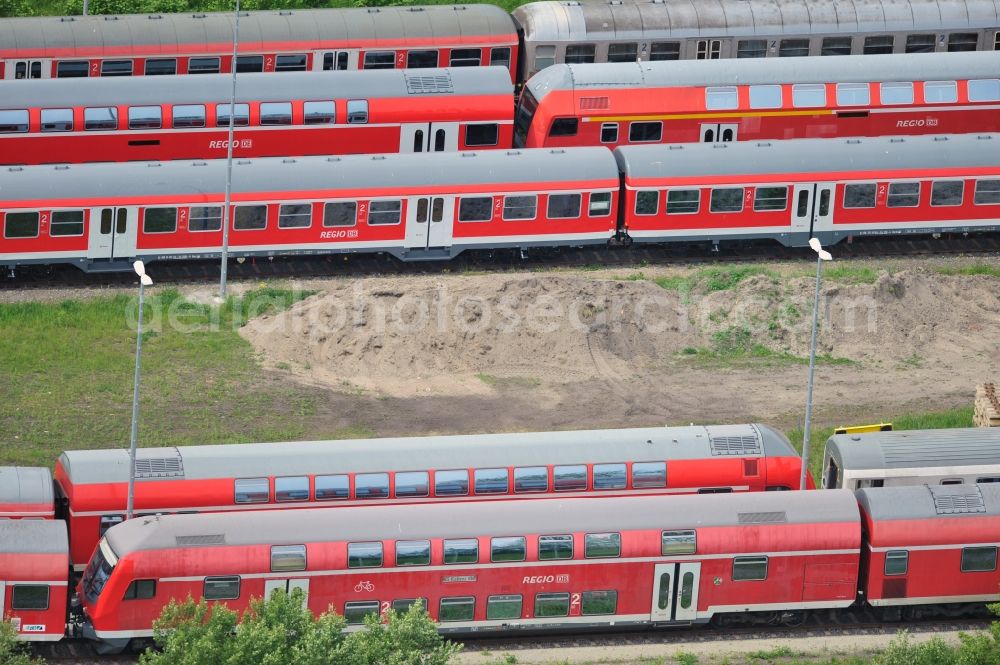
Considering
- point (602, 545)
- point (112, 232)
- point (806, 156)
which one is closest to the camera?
point (602, 545)

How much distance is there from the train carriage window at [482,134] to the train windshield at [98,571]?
29.0 metres

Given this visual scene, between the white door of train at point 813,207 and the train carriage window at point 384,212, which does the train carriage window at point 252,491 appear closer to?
the train carriage window at point 384,212

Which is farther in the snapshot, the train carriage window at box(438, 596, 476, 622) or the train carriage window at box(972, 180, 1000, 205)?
the train carriage window at box(972, 180, 1000, 205)

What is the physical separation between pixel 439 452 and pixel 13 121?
25881 mm

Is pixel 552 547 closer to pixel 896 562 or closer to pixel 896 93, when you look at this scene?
pixel 896 562

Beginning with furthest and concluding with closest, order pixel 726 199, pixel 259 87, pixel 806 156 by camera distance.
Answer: pixel 259 87 → pixel 806 156 → pixel 726 199

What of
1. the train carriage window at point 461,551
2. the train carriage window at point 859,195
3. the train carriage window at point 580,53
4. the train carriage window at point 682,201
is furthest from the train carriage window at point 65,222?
the train carriage window at point 859,195

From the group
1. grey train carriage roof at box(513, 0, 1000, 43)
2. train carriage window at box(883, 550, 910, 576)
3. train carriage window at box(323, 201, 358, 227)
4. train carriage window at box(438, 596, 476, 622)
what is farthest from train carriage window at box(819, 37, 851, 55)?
train carriage window at box(438, 596, 476, 622)

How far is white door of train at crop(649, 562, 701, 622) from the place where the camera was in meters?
56.8

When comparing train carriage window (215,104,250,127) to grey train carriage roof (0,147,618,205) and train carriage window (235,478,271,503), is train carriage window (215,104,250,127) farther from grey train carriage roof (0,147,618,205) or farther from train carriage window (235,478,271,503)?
train carriage window (235,478,271,503)

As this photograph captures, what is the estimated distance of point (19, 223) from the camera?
239ft

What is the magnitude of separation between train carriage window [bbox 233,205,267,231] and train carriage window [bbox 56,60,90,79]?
11350 millimetres

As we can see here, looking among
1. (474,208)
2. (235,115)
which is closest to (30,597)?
(474,208)

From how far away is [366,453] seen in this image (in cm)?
5856
